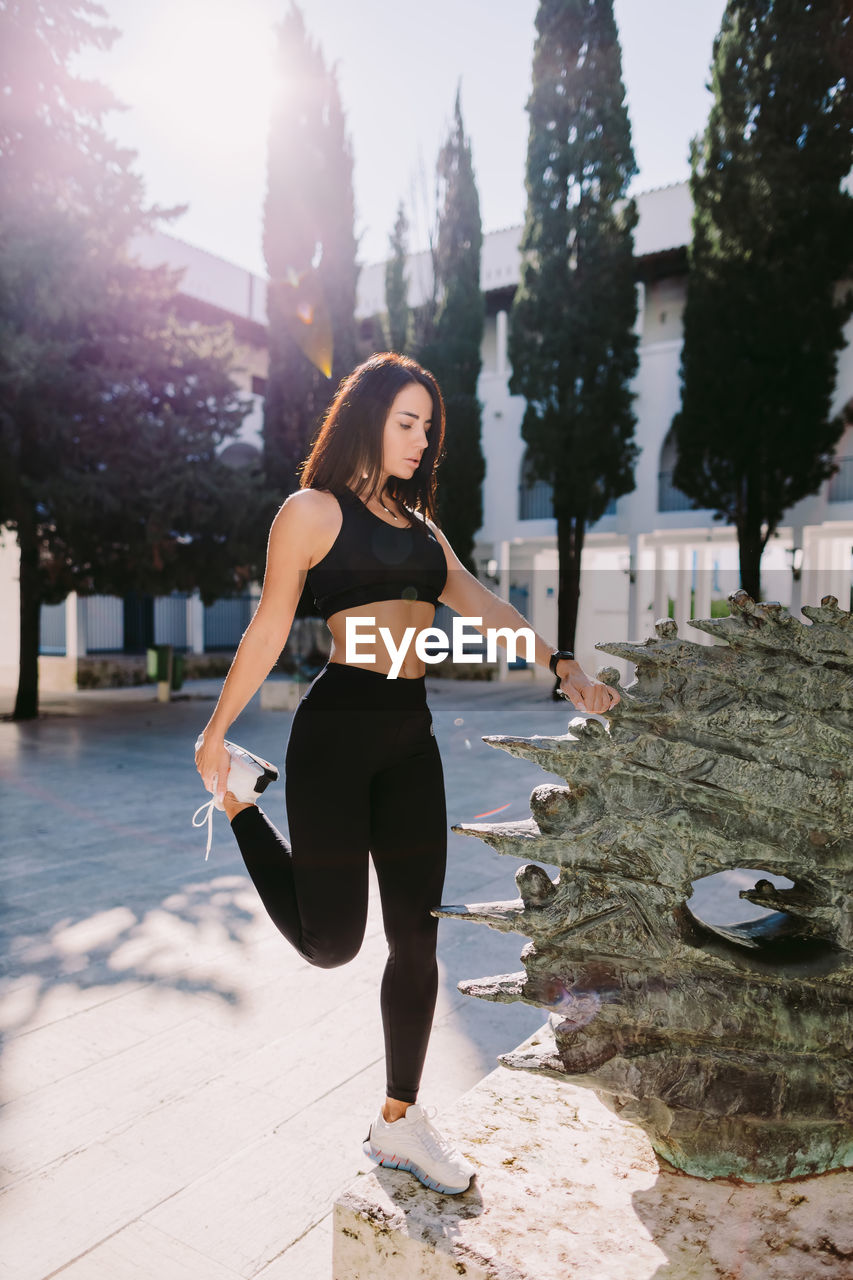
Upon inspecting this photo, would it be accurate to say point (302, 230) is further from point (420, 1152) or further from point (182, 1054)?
point (420, 1152)

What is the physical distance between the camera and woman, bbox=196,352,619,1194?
6.11ft

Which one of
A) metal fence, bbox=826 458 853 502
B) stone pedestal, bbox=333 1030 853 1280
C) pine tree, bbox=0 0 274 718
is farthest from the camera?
metal fence, bbox=826 458 853 502

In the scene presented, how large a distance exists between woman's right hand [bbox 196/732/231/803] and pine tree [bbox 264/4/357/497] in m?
15.1

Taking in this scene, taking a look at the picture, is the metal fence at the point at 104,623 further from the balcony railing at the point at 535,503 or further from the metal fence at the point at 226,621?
the balcony railing at the point at 535,503

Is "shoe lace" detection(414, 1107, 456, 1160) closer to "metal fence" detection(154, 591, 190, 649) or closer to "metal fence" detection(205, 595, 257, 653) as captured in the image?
"metal fence" detection(154, 591, 190, 649)

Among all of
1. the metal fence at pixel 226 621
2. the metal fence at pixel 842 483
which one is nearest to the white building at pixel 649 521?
the metal fence at pixel 842 483

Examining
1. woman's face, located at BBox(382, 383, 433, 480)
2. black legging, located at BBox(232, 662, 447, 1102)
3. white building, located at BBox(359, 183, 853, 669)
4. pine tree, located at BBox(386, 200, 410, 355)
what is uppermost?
pine tree, located at BBox(386, 200, 410, 355)

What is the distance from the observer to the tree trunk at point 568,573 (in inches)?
620

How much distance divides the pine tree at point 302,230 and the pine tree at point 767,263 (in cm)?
668

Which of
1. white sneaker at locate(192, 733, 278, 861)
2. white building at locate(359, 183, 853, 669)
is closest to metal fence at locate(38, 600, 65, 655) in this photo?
white building at locate(359, 183, 853, 669)

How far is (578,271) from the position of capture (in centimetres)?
1510

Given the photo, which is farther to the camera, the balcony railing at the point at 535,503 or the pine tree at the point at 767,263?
the balcony railing at the point at 535,503

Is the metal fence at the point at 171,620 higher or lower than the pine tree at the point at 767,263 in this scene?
lower

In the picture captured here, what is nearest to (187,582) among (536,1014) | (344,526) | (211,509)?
(211,509)
